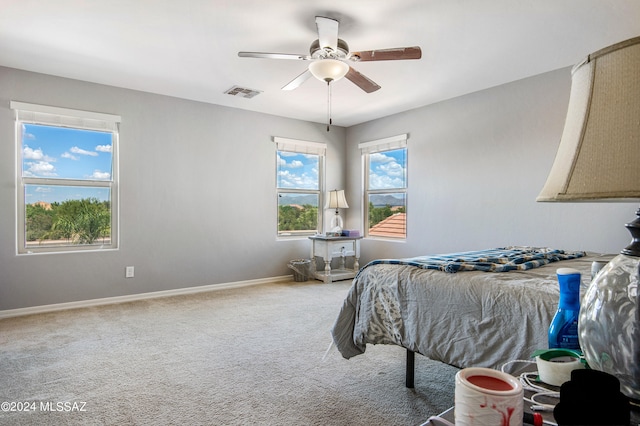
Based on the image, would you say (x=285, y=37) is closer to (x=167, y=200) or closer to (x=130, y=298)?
(x=167, y=200)

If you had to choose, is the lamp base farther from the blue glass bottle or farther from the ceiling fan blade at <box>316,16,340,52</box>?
the blue glass bottle

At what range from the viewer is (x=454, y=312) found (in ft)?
5.71

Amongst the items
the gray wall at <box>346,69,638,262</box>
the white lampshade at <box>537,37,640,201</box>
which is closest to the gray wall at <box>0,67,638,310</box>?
the gray wall at <box>346,69,638,262</box>

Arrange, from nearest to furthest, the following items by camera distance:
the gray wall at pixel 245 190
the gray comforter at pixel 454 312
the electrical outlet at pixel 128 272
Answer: the gray comforter at pixel 454 312, the gray wall at pixel 245 190, the electrical outlet at pixel 128 272

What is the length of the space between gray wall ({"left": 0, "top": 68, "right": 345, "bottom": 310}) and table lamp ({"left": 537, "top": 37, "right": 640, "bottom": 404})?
14.7ft

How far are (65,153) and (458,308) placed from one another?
425 centimetres

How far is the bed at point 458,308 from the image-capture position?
4.96 ft

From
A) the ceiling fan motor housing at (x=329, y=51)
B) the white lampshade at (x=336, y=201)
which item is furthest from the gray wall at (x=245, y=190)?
the ceiling fan motor housing at (x=329, y=51)

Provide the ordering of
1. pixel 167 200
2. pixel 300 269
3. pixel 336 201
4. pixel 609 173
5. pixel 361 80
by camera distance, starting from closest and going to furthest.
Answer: pixel 609 173, pixel 361 80, pixel 167 200, pixel 300 269, pixel 336 201

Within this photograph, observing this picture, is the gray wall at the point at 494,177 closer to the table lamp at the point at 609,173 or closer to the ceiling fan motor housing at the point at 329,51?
the ceiling fan motor housing at the point at 329,51

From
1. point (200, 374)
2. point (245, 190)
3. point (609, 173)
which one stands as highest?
point (245, 190)

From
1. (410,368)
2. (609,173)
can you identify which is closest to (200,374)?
(410,368)

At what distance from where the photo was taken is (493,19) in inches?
105

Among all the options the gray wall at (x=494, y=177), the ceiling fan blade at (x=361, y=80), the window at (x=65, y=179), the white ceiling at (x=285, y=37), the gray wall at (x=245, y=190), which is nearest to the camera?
the white ceiling at (x=285, y=37)
